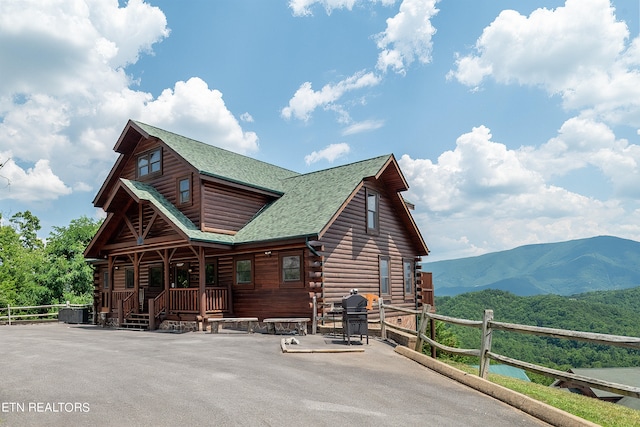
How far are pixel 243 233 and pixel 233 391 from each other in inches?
538

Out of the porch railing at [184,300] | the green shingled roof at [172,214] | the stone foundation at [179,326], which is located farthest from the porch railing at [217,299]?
the green shingled roof at [172,214]

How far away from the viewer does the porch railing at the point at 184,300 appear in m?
20.2

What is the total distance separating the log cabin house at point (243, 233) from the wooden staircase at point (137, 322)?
18cm

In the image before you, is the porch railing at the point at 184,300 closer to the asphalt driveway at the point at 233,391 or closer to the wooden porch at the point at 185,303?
the wooden porch at the point at 185,303

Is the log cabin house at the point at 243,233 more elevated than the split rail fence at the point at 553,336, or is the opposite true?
the log cabin house at the point at 243,233

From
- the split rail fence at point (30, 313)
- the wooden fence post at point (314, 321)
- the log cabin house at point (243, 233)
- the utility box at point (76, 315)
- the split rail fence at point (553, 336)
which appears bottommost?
the split rail fence at point (30, 313)

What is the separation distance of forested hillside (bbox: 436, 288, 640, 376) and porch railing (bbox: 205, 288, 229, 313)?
5134 centimetres

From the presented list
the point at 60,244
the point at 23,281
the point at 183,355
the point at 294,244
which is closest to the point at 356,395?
the point at 183,355

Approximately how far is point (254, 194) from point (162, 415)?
1757 centimetres

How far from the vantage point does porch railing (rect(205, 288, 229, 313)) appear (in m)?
20.2

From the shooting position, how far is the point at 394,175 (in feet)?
77.8

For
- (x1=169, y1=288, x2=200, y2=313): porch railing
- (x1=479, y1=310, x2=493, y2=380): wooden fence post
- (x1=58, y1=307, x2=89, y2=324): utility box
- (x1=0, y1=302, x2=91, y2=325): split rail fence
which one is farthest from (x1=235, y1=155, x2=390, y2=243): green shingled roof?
(x1=0, y1=302, x2=91, y2=325): split rail fence

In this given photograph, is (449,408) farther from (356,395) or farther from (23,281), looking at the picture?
(23,281)

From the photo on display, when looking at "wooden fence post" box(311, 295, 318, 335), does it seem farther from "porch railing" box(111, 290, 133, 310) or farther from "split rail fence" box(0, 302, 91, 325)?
"split rail fence" box(0, 302, 91, 325)
